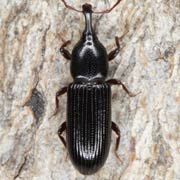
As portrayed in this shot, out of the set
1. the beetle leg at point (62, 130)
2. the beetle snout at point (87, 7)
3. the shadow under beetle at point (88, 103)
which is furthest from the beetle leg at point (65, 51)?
the beetle leg at point (62, 130)

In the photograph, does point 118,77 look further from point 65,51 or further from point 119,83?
point 65,51

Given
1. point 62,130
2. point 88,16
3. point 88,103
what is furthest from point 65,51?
point 62,130

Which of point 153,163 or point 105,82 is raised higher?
point 105,82

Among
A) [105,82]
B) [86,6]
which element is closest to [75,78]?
[105,82]

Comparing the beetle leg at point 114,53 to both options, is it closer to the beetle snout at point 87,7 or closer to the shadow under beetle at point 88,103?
the shadow under beetle at point 88,103

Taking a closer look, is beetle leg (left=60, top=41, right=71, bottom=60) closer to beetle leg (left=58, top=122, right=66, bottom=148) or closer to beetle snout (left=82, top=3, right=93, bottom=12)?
beetle snout (left=82, top=3, right=93, bottom=12)

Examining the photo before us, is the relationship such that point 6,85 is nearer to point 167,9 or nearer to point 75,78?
point 75,78
